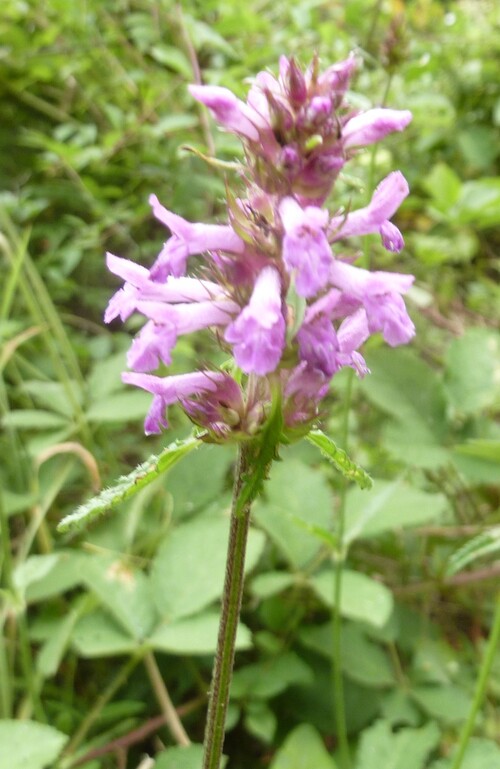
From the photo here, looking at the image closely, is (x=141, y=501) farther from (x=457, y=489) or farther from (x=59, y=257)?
(x=59, y=257)

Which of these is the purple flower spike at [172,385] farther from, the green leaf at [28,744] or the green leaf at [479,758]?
the green leaf at [479,758]

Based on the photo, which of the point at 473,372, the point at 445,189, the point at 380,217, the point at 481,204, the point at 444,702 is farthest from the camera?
the point at 445,189

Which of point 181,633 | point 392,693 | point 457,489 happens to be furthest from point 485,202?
point 181,633

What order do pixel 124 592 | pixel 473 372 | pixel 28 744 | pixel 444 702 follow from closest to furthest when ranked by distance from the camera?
pixel 28 744
pixel 124 592
pixel 444 702
pixel 473 372

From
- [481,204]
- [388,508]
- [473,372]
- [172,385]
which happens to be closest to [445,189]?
[481,204]

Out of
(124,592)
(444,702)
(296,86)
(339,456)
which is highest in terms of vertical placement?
(296,86)

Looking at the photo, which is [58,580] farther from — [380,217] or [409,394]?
[380,217]

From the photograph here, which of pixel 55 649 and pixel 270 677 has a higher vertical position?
pixel 55 649
